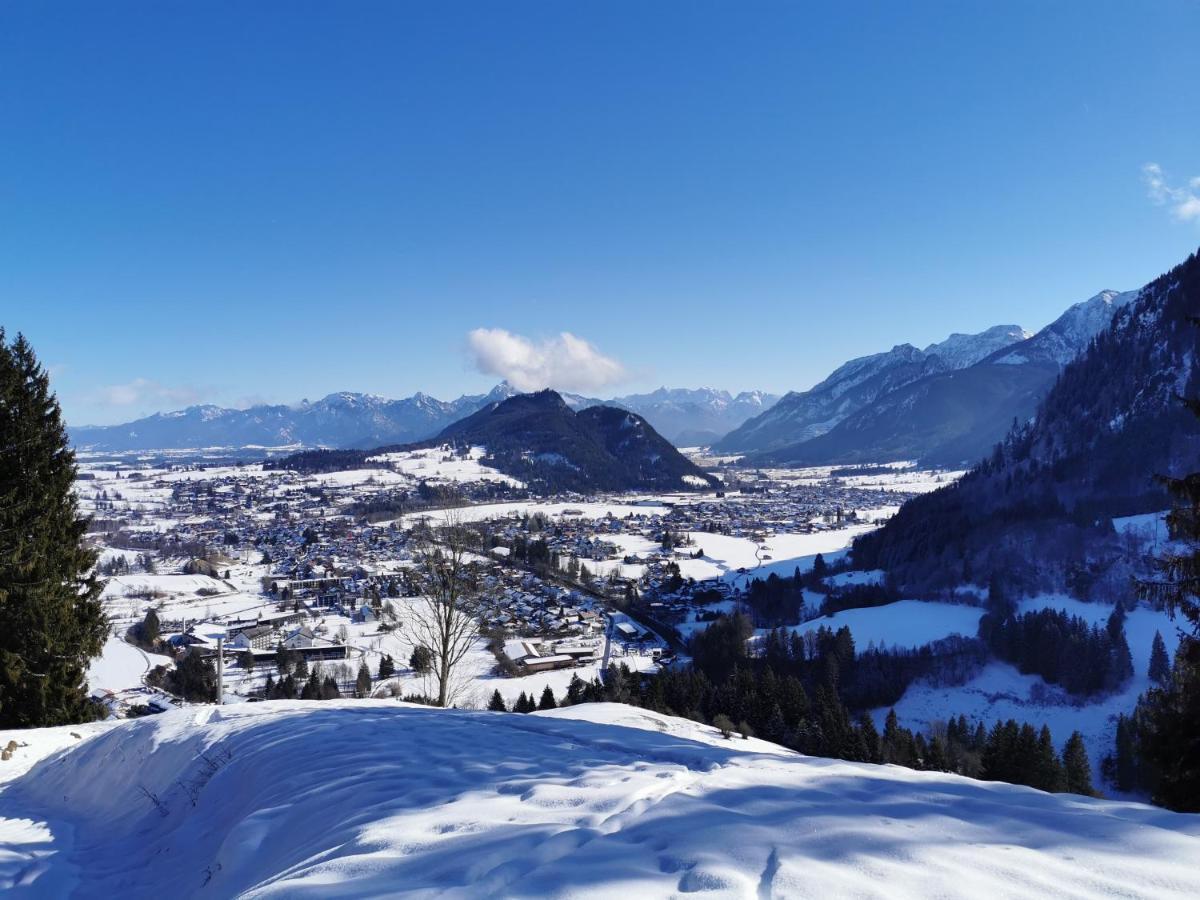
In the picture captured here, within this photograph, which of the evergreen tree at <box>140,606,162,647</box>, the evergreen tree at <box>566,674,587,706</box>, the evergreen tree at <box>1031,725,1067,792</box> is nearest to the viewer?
the evergreen tree at <box>1031,725,1067,792</box>

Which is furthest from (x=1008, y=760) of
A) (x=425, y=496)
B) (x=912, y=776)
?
(x=425, y=496)

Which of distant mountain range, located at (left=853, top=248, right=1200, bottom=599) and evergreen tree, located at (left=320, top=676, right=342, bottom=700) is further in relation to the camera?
distant mountain range, located at (left=853, top=248, right=1200, bottom=599)

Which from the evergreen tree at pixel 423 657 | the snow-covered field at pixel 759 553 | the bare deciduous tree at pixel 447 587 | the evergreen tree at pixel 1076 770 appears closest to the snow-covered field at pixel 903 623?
the snow-covered field at pixel 759 553

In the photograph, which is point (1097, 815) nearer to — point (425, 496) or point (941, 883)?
point (941, 883)

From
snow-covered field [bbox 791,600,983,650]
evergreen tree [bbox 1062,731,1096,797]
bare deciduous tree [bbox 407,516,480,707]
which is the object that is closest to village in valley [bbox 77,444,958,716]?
bare deciduous tree [bbox 407,516,480,707]

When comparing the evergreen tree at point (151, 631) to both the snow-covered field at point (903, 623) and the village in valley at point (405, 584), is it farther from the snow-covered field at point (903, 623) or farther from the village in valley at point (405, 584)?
the snow-covered field at point (903, 623)

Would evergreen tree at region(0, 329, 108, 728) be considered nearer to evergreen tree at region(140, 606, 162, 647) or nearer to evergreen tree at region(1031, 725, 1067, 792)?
evergreen tree at region(1031, 725, 1067, 792)
